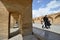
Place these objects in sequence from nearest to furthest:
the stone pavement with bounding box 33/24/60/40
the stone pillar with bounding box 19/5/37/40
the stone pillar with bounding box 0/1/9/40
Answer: the stone pavement with bounding box 33/24/60/40 → the stone pillar with bounding box 0/1/9/40 → the stone pillar with bounding box 19/5/37/40

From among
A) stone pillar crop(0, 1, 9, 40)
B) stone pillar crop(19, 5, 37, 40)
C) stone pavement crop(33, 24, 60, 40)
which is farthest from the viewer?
stone pillar crop(19, 5, 37, 40)

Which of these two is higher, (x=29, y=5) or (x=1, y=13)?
(x=29, y=5)

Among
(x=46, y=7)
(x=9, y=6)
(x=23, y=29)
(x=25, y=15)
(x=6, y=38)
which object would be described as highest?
(x=46, y=7)

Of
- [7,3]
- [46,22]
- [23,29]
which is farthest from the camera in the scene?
[46,22]

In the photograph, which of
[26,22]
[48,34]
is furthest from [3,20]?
[48,34]

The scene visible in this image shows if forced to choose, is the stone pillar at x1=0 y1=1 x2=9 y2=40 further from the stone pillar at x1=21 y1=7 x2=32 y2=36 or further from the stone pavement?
the stone pavement

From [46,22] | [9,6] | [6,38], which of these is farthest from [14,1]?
[46,22]

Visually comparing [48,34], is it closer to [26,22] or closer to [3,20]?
[26,22]

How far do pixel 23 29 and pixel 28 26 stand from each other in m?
0.40

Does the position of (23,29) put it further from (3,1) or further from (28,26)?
(3,1)

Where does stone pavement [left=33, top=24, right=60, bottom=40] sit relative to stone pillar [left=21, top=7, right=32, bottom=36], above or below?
below

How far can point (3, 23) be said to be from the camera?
19.9 ft

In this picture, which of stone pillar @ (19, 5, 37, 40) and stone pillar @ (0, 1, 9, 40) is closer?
stone pillar @ (0, 1, 9, 40)

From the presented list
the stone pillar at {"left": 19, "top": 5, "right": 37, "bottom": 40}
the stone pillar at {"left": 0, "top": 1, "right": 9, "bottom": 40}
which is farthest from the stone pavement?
the stone pillar at {"left": 0, "top": 1, "right": 9, "bottom": 40}
